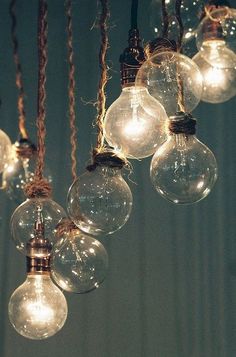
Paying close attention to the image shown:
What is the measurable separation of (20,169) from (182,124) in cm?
94

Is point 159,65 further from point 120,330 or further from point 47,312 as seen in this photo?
point 120,330

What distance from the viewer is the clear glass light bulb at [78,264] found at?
173 centimetres

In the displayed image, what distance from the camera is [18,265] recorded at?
4.39 meters

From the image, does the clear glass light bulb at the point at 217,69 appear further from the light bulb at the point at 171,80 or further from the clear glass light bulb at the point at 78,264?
the clear glass light bulb at the point at 78,264

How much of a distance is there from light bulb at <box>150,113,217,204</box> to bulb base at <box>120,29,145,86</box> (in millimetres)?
163

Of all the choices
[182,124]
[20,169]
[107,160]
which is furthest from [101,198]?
[20,169]

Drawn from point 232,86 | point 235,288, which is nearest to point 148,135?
point 232,86

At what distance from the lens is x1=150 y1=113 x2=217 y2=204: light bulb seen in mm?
1513

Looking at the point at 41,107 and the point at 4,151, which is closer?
the point at 41,107

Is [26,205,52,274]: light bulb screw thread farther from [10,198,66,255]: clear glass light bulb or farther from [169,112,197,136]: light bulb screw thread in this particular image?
[169,112,197,136]: light bulb screw thread

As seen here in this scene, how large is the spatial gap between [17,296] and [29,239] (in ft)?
0.43

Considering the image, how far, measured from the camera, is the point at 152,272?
4.25 meters

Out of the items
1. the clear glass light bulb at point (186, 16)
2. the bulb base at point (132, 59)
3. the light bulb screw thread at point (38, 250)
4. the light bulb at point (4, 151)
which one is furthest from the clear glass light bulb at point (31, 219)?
the clear glass light bulb at point (186, 16)

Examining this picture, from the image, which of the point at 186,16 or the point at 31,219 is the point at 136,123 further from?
the point at 186,16
